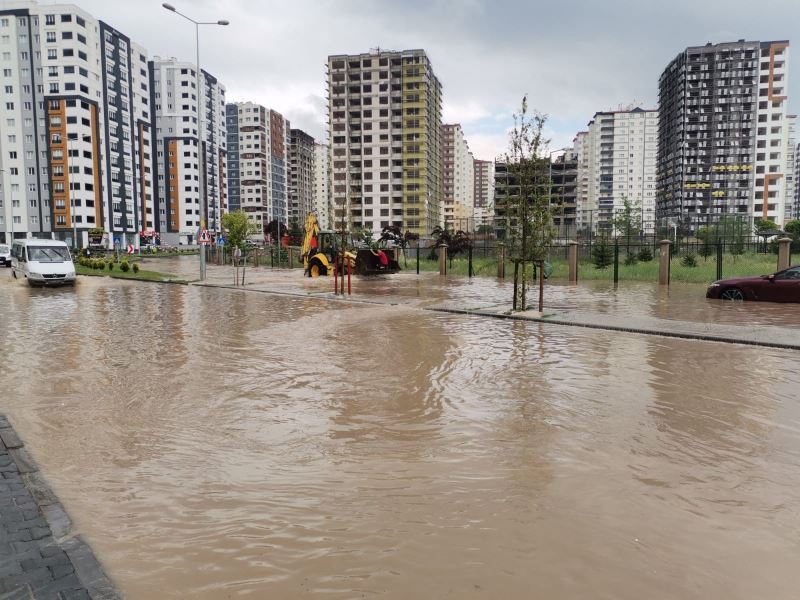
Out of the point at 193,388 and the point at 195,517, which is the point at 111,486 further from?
the point at 193,388

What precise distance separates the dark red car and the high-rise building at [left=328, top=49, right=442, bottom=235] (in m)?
93.1

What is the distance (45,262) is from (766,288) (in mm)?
27010

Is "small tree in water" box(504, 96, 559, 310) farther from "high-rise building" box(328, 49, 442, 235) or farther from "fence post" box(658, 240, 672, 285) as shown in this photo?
"high-rise building" box(328, 49, 442, 235)

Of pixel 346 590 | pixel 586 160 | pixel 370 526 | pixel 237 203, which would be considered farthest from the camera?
pixel 586 160

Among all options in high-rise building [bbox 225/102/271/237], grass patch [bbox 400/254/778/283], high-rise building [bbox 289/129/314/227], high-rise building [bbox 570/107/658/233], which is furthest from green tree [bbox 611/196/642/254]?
high-rise building [bbox 289/129/314/227]

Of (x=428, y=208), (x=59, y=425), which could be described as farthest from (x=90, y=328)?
(x=428, y=208)

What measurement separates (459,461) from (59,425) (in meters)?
4.43

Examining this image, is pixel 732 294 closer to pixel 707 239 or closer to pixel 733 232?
pixel 707 239

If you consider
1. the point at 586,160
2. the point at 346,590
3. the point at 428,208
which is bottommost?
the point at 346,590

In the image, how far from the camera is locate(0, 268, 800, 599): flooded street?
12.3 feet

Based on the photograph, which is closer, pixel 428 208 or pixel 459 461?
pixel 459 461

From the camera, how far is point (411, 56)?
111375 millimetres

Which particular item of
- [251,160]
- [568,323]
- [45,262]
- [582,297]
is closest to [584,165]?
[251,160]

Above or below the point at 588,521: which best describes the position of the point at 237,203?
above
